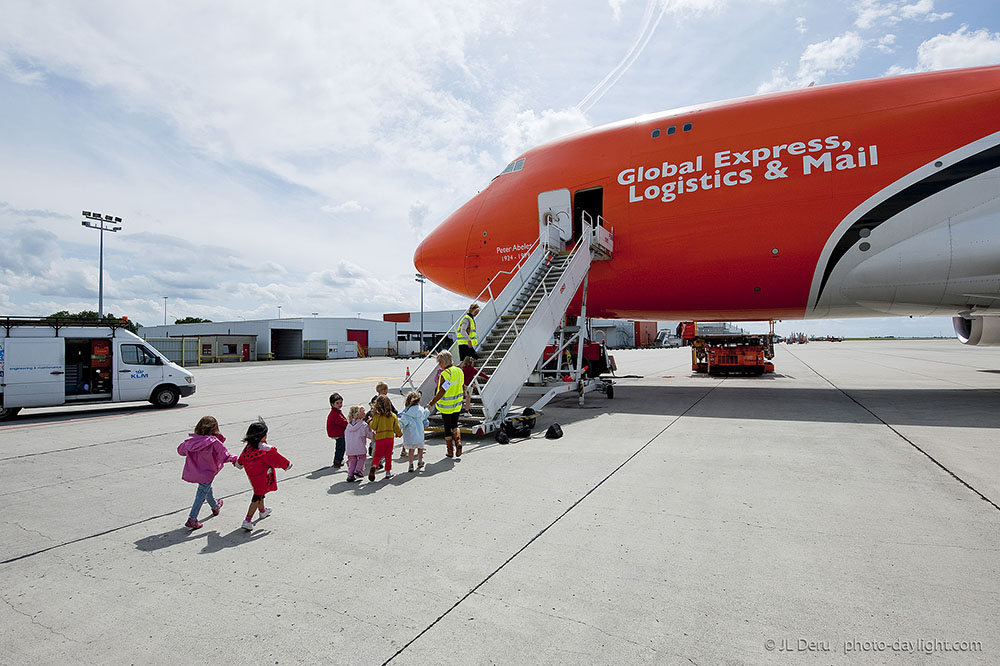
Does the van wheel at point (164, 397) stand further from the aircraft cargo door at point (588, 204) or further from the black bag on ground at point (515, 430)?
the aircraft cargo door at point (588, 204)

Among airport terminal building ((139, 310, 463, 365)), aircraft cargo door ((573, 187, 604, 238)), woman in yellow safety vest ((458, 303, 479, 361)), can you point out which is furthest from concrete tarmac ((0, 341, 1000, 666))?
airport terminal building ((139, 310, 463, 365))

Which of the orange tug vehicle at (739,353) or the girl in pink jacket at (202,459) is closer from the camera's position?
the girl in pink jacket at (202,459)

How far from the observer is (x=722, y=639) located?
273cm

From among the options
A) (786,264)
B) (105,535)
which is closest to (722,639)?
(105,535)

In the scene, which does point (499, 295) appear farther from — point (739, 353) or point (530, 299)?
point (739, 353)

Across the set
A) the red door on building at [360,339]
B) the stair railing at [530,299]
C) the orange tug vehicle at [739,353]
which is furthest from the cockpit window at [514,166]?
the red door on building at [360,339]

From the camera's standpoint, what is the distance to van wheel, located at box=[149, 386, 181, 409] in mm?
13641

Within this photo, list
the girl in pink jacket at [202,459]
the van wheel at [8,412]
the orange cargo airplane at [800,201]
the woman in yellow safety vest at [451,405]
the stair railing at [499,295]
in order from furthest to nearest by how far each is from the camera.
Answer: the van wheel at [8,412] → the stair railing at [499,295] → the orange cargo airplane at [800,201] → the woman in yellow safety vest at [451,405] → the girl in pink jacket at [202,459]

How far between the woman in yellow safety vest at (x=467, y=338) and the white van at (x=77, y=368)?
9.31 metres

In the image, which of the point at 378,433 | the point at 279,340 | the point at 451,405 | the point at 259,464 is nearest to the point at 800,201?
the point at 451,405

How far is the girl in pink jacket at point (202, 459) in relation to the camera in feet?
15.2

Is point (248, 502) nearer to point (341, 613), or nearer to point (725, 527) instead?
point (341, 613)

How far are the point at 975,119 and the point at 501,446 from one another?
37.0 feet

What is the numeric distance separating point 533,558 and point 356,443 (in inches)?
120
